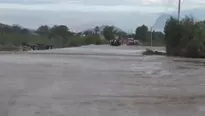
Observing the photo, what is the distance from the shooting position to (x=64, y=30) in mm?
133000

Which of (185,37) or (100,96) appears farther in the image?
(185,37)

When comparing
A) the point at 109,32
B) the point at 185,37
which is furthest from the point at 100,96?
the point at 109,32

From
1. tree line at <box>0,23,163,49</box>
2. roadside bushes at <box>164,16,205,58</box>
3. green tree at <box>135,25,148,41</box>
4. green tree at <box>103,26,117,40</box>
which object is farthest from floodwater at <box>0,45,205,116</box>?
green tree at <box>103,26,117,40</box>

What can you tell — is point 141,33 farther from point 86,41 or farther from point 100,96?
point 100,96

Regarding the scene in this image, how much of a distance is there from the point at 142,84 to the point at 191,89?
7.68 ft

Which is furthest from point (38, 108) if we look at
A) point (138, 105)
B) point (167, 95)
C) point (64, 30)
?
point (64, 30)

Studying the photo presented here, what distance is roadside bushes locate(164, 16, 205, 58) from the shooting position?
48122mm

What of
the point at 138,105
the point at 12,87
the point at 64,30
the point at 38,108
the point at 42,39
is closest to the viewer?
the point at 38,108

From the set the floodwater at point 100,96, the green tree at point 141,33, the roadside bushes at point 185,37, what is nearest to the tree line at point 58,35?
the green tree at point 141,33

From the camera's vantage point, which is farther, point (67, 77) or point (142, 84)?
point (67, 77)

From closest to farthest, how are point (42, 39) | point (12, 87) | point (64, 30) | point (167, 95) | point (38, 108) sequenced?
1. point (38, 108)
2. point (167, 95)
3. point (12, 87)
4. point (42, 39)
5. point (64, 30)

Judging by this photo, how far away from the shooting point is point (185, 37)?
1983 inches

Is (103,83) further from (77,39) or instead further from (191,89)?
(77,39)

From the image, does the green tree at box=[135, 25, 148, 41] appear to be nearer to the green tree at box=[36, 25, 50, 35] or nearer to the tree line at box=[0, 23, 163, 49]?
the tree line at box=[0, 23, 163, 49]
